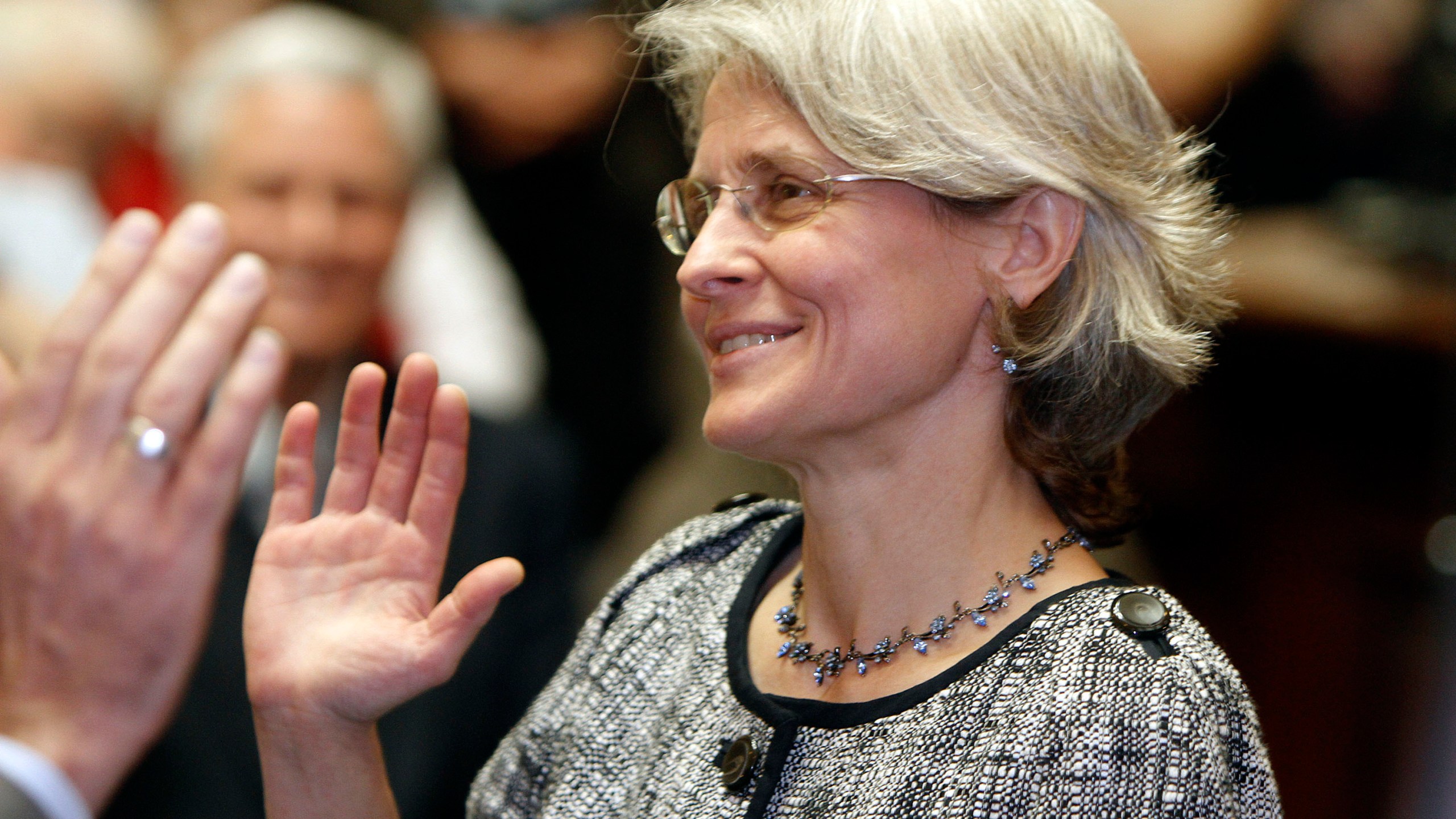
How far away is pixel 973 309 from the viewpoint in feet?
4.56

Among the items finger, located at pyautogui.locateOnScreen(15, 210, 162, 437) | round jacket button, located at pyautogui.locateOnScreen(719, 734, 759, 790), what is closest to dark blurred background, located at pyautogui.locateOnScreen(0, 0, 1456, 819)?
round jacket button, located at pyautogui.locateOnScreen(719, 734, 759, 790)

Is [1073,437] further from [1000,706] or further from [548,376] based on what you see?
[548,376]

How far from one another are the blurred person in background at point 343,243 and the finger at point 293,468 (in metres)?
0.77

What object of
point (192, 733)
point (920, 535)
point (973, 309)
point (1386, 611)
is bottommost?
point (1386, 611)

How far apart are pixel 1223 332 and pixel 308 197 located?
5.59 ft

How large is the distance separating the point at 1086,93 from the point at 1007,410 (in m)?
0.33

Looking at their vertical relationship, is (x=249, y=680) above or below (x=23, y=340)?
below

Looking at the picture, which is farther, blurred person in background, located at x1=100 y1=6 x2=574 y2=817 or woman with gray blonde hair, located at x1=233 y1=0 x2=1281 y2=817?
blurred person in background, located at x1=100 y1=6 x2=574 y2=817

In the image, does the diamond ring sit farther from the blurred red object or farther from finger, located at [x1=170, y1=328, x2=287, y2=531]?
the blurred red object

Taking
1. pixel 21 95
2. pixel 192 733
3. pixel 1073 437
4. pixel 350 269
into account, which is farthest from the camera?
pixel 21 95

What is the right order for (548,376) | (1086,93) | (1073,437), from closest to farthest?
1. (1086,93)
2. (1073,437)
3. (548,376)

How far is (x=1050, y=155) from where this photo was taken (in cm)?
131

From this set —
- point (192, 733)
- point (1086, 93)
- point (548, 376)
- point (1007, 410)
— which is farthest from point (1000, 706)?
point (548, 376)

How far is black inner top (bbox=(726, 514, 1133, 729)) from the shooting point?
130cm
